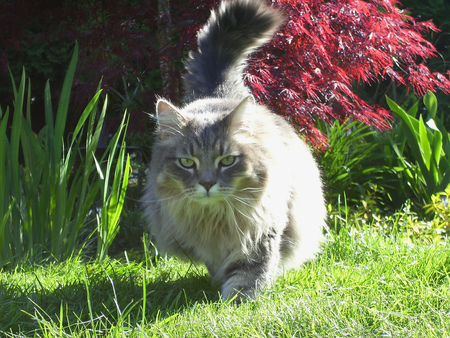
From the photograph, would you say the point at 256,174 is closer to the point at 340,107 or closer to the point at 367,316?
the point at 367,316

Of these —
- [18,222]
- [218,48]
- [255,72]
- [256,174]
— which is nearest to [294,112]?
[255,72]

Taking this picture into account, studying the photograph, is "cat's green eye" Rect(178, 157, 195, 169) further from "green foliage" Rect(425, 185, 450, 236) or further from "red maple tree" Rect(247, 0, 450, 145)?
"green foliage" Rect(425, 185, 450, 236)

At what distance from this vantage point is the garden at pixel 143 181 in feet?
6.39

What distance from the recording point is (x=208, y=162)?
2229 mm

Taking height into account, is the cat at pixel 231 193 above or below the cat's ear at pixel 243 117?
below

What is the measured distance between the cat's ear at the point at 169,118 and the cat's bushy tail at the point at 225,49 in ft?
2.33

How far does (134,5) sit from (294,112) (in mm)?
1491

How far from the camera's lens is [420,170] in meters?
3.87

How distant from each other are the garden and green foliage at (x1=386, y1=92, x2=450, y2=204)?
12 millimetres

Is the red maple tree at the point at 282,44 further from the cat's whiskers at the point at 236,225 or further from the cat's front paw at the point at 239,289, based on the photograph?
the cat's front paw at the point at 239,289

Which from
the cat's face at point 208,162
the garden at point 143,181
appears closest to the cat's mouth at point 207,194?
the cat's face at point 208,162

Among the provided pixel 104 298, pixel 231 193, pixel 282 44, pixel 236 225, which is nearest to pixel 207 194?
pixel 231 193

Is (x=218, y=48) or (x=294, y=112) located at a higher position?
Answer: (x=218, y=48)

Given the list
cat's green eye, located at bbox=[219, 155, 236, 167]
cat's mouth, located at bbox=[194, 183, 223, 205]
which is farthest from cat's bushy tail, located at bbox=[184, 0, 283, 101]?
cat's mouth, located at bbox=[194, 183, 223, 205]
